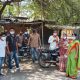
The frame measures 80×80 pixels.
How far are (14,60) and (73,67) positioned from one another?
319 cm

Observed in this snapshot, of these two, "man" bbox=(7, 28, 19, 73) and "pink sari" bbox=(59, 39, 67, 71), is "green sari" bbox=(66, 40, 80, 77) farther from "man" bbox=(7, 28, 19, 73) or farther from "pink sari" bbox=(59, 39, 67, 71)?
"man" bbox=(7, 28, 19, 73)

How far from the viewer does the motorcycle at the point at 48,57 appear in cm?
1471

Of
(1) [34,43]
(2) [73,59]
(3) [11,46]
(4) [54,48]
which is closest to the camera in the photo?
(2) [73,59]

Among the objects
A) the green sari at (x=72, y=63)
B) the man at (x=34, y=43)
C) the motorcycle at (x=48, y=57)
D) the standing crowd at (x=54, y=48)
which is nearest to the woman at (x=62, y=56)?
the standing crowd at (x=54, y=48)

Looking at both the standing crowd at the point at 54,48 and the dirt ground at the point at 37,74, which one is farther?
the dirt ground at the point at 37,74

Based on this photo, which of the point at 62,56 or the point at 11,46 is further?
the point at 62,56

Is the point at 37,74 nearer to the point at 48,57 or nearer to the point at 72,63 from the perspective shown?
the point at 72,63

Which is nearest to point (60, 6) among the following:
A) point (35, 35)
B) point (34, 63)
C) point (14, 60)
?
point (35, 35)

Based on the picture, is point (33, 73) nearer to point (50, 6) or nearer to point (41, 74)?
point (41, 74)

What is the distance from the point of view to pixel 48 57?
48.4 ft

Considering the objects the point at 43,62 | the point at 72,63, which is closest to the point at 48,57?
the point at 43,62

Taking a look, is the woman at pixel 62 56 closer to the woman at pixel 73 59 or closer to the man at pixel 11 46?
the woman at pixel 73 59

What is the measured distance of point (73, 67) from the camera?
11.8 m

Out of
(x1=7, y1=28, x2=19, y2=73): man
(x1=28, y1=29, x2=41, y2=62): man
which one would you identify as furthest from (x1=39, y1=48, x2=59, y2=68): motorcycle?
(x1=7, y1=28, x2=19, y2=73): man
